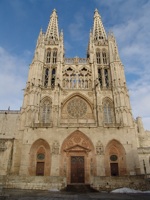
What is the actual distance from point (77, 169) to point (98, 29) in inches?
1130

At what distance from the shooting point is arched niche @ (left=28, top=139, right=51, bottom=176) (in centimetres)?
2019

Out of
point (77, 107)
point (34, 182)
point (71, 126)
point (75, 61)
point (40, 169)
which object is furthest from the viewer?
point (75, 61)

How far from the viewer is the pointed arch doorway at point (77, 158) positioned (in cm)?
1995

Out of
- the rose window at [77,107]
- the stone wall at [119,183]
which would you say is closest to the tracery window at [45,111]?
the rose window at [77,107]

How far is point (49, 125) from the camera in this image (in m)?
21.8

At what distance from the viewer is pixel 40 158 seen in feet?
68.9

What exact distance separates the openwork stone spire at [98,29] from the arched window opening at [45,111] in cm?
1754

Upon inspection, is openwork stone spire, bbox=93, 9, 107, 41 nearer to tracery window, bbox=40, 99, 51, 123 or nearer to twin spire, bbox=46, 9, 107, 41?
twin spire, bbox=46, 9, 107, 41

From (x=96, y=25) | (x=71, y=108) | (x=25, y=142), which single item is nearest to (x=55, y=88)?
(x=71, y=108)

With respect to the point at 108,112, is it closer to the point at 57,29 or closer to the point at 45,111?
the point at 45,111

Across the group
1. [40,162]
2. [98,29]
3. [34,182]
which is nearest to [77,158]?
[40,162]

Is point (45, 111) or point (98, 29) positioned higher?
point (98, 29)

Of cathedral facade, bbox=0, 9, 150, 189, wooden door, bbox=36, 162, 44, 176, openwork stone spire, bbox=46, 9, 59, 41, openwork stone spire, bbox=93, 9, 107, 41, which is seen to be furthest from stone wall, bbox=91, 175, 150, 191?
openwork stone spire, bbox=46, 9, 59, 41

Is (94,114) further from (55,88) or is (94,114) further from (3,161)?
(3,161)
